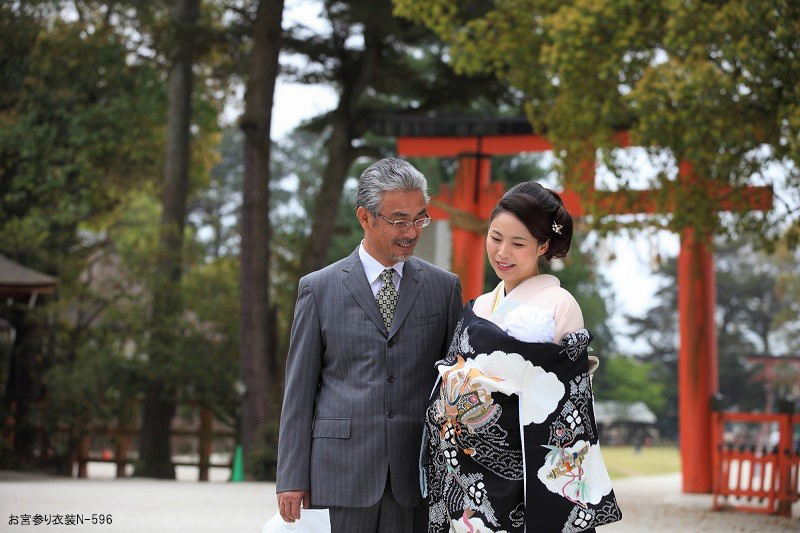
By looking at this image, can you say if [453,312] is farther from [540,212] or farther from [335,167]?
[335,167]

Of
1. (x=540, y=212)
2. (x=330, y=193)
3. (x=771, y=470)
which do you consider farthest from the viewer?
(x=330, y=193)

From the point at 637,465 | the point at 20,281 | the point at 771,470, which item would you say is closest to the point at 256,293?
the point at 20,281

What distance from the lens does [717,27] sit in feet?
28.1

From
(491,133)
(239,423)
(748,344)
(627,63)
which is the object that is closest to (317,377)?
(627,63)

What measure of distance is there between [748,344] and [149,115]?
26348 mm

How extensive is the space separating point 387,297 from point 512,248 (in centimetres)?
44

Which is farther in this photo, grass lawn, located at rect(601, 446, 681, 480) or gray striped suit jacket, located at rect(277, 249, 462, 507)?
grass lawn, located at rect(601, 446, 681, 480)

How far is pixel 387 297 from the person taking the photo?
10.3ft

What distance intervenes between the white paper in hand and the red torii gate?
8.84 meters

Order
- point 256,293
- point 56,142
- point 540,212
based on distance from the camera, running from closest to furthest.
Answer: point 540,212 < point 256,293 < point 56,142

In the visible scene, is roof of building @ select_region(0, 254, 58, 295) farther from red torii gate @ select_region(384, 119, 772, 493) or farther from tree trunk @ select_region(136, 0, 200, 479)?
red torii gate @ select_region(384, 119, 772, 493)

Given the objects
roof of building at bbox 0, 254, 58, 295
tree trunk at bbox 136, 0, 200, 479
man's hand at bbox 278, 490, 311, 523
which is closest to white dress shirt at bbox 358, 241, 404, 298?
man's hand at bbox 278, 490, 311, 523

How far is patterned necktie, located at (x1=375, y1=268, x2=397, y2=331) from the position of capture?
3.11 metres

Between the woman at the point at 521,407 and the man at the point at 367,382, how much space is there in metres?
0.14
